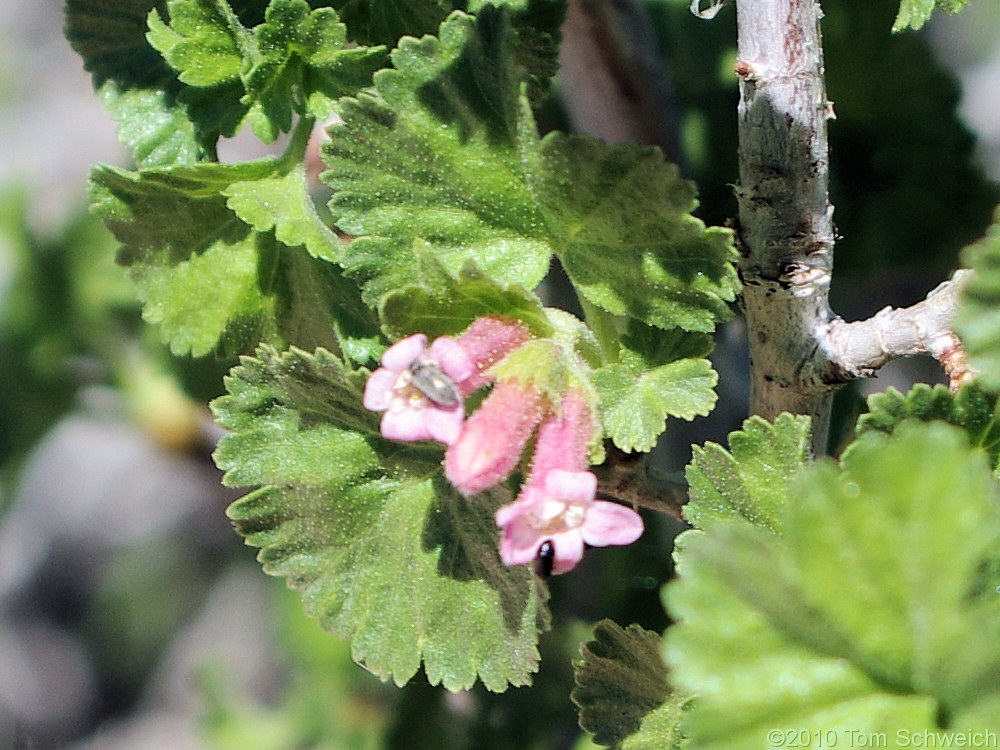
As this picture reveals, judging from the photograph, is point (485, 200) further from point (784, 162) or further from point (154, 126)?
point (154, 126)

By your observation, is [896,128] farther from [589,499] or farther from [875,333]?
[589,499]

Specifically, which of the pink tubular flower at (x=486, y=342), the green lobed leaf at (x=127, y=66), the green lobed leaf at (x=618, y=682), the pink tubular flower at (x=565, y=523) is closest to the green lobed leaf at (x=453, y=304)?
the pink tubular flower at (x=486, y=342)

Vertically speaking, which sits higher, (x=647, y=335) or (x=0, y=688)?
(x=647, y=335)

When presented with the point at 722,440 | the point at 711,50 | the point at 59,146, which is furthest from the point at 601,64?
the point at 59,146

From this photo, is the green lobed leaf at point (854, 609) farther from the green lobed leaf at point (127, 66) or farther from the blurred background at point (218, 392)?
the green lobed leaf at point (127, 66)

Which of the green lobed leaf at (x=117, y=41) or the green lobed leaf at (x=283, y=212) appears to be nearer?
the green lobed leaf at (x=283, y=212)

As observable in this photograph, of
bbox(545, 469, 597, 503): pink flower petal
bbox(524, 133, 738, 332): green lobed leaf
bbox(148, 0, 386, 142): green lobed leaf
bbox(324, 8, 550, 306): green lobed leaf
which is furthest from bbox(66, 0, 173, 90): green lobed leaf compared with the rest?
bbox(545, 469, 597, 503): pink flower petal

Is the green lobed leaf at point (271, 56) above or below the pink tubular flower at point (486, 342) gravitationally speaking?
above
